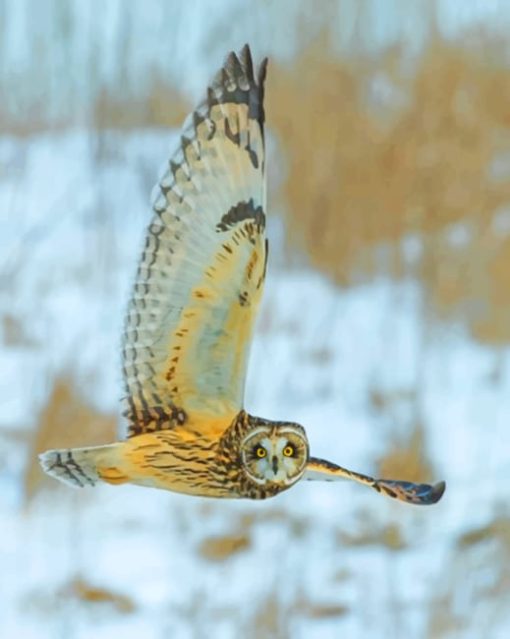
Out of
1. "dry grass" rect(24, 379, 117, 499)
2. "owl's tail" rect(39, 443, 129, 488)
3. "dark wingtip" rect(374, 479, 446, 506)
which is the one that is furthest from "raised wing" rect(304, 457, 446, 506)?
"dry grass" rect(24, 379, 117, 499)

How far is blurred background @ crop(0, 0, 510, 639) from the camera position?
102 centimetres

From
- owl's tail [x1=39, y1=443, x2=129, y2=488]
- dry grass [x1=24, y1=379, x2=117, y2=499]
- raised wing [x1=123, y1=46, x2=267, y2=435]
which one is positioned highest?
raised wing [x1=123, y1=46, x2=267, y2=435]

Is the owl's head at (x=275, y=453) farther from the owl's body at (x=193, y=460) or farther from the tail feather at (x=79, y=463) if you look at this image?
the tail feather at (x=79, y=463)

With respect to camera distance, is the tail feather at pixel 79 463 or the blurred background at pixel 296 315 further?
the blurred background at pixel 296 315

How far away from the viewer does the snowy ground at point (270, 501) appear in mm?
1018

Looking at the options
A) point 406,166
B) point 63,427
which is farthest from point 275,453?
point 406,166

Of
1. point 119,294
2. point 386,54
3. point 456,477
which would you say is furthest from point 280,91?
point 456,477

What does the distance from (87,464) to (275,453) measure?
5.4 inches

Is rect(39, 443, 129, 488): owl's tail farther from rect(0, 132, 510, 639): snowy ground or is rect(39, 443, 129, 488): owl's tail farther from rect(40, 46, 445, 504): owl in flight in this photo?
rect(0, 132, 510, 639): snowy ground

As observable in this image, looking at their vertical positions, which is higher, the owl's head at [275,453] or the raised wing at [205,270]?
the raised wing at [205,270]

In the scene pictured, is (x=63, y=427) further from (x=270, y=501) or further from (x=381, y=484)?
(x=381, y=484)

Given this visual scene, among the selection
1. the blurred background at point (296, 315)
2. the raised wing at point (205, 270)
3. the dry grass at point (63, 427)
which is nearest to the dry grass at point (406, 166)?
the blurred background at point (296, 315)

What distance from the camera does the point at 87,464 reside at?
2.39 ft

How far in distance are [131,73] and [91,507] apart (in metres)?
0.43
